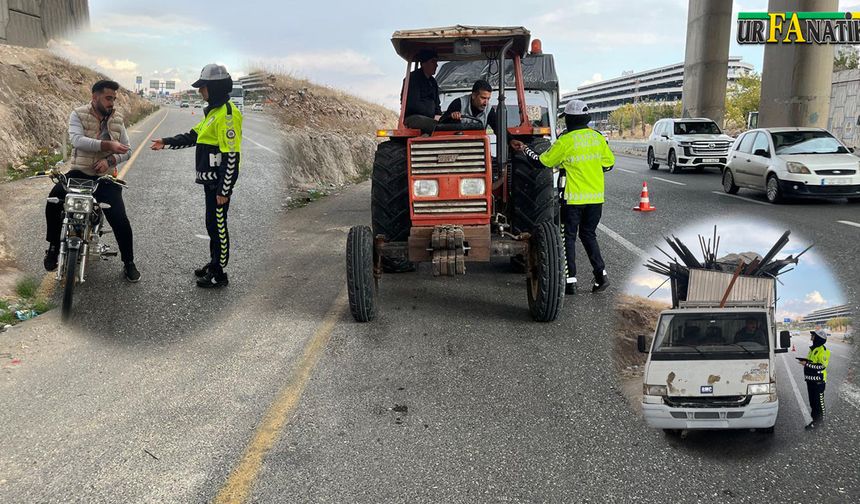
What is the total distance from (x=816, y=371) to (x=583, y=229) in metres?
5.65

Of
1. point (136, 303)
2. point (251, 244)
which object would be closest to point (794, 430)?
point (136, 303)

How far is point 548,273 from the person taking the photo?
5.93 m

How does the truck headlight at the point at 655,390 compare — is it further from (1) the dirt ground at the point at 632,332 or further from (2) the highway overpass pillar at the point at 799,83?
(2) the highway overpass pillar at the point at 799,83

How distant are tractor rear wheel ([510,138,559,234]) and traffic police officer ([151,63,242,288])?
277 cm

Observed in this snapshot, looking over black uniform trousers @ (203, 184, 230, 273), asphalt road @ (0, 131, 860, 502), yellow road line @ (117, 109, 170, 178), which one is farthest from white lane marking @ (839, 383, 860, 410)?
yellow road line @ (117, 109, 170, 178)

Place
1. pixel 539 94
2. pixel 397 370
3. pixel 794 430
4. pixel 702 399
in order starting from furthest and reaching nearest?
pixel 539 94 < pixel 397 370 < pixel 794 430 < pixel 702 399

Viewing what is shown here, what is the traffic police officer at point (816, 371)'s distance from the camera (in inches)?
61.6

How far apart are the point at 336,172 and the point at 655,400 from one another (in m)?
20.3

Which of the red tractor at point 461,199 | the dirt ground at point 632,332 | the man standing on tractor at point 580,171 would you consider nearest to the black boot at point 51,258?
the red tractor at point 461,199

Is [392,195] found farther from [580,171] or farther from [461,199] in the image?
[580,171]

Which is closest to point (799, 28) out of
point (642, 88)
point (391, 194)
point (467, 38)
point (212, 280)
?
point (467, 38)

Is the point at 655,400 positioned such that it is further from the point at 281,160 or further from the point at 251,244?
the point at 281,160

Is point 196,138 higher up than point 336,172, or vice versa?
point 196,138

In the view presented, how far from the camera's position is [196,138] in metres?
7.21
